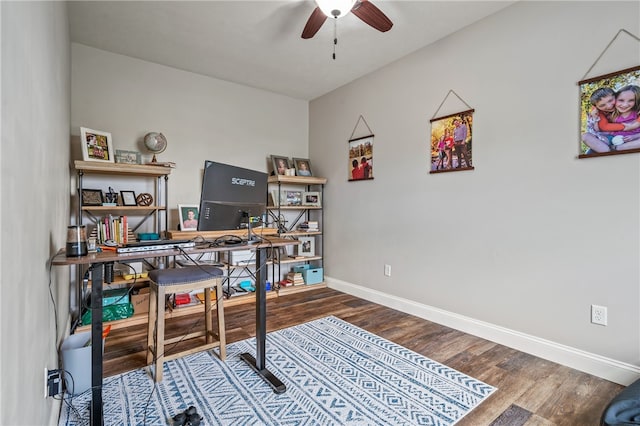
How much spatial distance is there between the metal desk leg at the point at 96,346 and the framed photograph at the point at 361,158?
2847 mm

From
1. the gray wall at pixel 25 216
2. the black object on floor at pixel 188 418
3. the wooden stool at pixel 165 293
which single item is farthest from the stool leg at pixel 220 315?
the gray wall at pixel 25 216

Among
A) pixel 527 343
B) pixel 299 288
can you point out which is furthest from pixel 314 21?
pixel 299 288

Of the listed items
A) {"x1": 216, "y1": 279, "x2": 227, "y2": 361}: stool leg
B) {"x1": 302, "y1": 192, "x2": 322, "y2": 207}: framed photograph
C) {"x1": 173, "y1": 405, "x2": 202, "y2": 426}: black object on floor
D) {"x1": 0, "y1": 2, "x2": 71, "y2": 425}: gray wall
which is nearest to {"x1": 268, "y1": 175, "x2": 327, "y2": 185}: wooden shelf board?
{"x1": 302, "y1": 192, "x2": 322, "y2": 207}: framed photograph

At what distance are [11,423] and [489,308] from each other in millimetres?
2874

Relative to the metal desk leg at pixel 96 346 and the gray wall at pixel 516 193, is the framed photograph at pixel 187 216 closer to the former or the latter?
the metal desk leg at pixel 96 346

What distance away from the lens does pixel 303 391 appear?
74.4 inches

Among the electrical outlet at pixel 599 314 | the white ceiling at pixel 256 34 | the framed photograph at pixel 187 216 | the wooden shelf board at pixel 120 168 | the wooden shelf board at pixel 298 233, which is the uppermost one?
the white ceiling at pixel 256 34

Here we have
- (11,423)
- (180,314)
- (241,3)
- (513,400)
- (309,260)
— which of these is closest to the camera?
(11,423)

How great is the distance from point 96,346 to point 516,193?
2.89 meters

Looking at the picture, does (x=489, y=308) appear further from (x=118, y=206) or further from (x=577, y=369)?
(x=118, y=206)

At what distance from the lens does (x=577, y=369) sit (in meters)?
2.13

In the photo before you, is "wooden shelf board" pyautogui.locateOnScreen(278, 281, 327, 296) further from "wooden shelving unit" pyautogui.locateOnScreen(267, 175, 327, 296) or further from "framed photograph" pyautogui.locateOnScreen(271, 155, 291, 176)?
"framed photograph" pyautogui.locateOnScreen(271, 155, 291, 176)

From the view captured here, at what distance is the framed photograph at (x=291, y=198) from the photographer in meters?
4.17

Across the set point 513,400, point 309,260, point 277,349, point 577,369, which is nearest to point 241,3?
point 277,349
